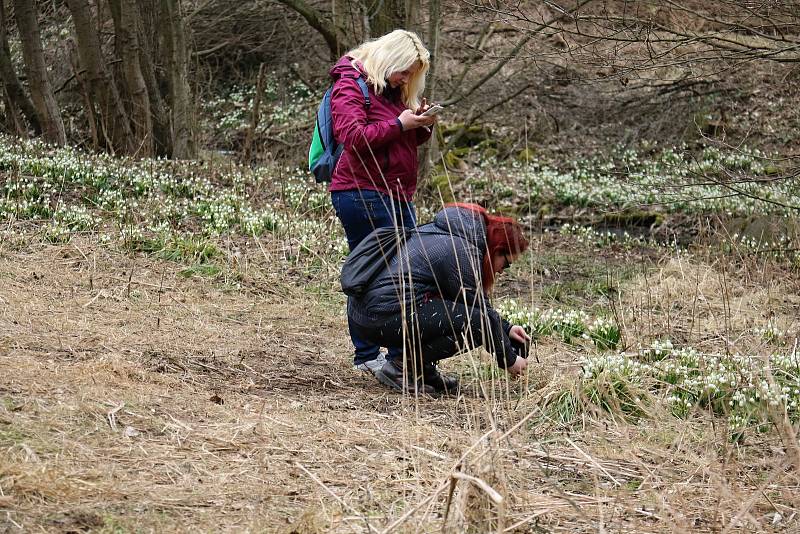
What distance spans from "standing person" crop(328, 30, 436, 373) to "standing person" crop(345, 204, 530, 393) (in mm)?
285

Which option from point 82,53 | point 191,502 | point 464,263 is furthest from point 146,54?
point 191,502

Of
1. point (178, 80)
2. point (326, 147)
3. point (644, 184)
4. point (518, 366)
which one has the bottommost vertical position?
point (644, 184)

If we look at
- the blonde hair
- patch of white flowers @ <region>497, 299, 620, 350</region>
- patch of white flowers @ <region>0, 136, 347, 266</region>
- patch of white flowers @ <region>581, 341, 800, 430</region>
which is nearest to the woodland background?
patch of white flowers @ <region>0, 136, 347, 266</region>

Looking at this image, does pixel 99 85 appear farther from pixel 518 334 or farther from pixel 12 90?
pixel 518 334

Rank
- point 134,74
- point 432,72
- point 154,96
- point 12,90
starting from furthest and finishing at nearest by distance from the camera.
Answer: point 12,90
point 154,96
point 134,74
point 432,72

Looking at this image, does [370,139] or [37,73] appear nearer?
[370,139]

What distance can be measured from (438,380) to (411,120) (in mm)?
1453

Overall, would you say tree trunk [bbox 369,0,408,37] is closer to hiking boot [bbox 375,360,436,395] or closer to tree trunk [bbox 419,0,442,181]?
tree trunk [bbox 419,0,442,181]

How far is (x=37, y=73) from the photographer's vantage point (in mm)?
12109

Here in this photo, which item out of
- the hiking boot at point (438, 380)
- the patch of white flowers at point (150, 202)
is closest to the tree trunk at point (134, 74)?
the patch of white flowers at point (150, 202)

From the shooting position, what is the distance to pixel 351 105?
539 cm

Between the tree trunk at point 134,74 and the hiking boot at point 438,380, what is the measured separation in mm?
6925

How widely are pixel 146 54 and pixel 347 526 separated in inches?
428

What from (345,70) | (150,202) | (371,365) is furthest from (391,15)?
(371,365)
